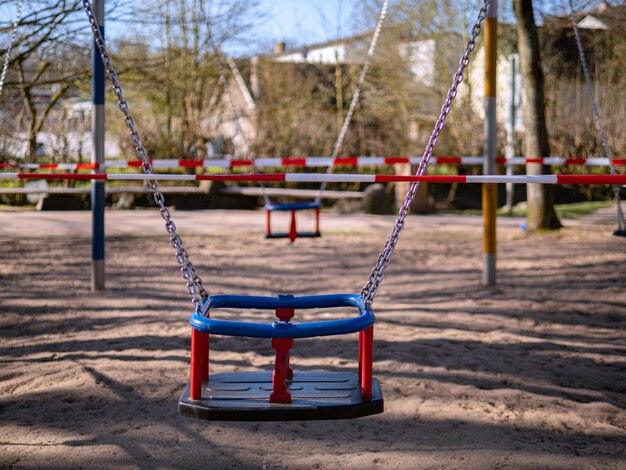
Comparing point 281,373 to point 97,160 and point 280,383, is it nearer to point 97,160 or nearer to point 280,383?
point 280,383

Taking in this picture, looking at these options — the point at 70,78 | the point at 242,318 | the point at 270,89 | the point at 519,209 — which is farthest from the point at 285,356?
the point at 270,89

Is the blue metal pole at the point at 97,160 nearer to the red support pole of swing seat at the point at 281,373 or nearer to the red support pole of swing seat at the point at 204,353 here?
the red support pole of swing seat at the point at 204,353

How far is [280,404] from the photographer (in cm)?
277

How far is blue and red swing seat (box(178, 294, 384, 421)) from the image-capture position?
271 cm

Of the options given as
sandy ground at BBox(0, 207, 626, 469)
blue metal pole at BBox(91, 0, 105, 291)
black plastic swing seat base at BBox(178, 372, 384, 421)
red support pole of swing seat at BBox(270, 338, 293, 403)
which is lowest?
sandy ground at BBox(0, 207, 626, 469)

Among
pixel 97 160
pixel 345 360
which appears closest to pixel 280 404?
pixel 345 360

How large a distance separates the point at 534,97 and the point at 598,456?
28.3 feet

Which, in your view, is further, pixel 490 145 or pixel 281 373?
pixel 490 145

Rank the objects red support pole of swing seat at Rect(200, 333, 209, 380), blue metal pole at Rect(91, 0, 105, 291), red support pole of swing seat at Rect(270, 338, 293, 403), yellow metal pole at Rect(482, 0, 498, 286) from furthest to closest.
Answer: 1. yellow metal pole at Rect(482, 0, 498, 286)
2. blue metal pole at Rect(91, 0, 105, 291)
3. red support pole of swing seat at Rect(200, 333, 209, 380)
4. red support pole of swing seat at Rect(270, 338, 293, 403)

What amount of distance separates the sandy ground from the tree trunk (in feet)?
5.52

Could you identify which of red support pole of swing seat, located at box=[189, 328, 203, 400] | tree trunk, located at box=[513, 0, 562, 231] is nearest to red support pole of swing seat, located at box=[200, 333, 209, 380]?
red support pole of swing seat, located at box=[189, 328, 203, 400]

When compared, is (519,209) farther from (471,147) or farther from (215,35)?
(215,35)

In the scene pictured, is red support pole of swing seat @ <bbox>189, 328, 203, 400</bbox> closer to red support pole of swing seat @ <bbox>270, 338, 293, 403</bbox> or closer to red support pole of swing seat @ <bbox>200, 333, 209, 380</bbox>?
red support pole of swing seat @ <bbox>200, 333, 209, 380</bbox>

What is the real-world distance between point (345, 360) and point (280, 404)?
1776mm
